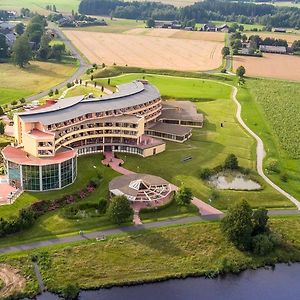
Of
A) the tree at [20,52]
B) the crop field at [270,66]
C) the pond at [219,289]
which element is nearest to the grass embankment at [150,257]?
the pond at [219,289]

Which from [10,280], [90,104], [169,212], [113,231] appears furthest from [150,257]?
[90,104]

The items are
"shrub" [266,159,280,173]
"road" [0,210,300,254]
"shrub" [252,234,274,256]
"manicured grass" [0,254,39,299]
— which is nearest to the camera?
"manicured grass" [0,254,39,299]

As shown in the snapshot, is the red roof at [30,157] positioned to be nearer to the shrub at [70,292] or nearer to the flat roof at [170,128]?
the shrub at [70,292]

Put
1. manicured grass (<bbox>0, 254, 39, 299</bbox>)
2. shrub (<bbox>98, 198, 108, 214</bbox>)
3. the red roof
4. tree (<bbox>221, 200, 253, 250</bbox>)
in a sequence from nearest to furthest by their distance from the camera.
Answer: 1. manicured grass (<bbox>0, 254, 39, 299</bbox>)
2. tree (<bbox>221, 200, 253, 250</bbox>)
3. shrub (<bbox>98, 198, 108, 214</bbox>)
4. the red roof

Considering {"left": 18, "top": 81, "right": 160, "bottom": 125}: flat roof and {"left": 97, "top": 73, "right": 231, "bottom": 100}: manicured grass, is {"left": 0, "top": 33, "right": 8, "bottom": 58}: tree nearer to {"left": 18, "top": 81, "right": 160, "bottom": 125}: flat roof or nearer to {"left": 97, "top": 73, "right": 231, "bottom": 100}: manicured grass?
{"left": 97, "top": 73, "right": 231, "bottom": 100}: manicured grass

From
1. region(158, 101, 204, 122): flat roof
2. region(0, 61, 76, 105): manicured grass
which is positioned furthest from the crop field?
region(0, 61, 76, 105): manicured grass

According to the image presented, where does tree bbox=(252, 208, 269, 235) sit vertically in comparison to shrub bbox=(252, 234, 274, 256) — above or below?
above

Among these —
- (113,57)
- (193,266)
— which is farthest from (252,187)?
(113,57)

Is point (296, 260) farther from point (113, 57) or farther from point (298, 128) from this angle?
point (113, 57)
